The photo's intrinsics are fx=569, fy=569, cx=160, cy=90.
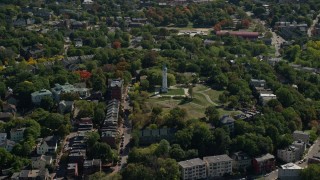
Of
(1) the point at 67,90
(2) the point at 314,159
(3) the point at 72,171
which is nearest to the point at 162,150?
(3) the point at 72,171

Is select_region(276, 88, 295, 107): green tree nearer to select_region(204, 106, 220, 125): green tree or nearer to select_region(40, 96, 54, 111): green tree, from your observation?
select_region(204, 106, 220, 125): green tree

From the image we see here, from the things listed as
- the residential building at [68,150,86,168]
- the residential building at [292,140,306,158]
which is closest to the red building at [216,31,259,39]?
the residential building at [292,140,306,158]

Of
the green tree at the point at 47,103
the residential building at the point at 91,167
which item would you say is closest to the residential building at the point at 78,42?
the green tree at the point at 47,103

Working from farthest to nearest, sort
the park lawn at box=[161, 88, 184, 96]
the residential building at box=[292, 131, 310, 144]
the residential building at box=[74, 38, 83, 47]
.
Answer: the residential building at box=[74, 38, 83, 47]
the park lawn at box=[161, 88, 184, 96]
the residential building at box=[292, 131, 310, 144]

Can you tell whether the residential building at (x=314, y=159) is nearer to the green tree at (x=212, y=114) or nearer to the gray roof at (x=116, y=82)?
the green tree at (x=212, y=114)

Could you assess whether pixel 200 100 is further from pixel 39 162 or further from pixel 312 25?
pixel 312 25

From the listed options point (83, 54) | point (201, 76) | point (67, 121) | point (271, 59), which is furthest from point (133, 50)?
point (67, 121)
